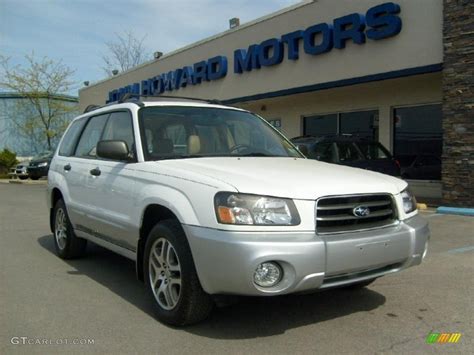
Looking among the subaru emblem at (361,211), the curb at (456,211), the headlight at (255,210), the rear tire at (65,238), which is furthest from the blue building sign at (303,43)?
the subaru emblem at (361,211)

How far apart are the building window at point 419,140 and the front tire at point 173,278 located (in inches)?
418

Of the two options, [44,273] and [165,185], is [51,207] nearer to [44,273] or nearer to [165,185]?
[44,273]

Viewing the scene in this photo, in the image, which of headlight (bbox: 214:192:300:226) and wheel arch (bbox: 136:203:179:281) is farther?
wheel arch (bbox: 136:203:179:281)

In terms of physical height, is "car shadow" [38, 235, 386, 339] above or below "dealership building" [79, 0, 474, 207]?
below

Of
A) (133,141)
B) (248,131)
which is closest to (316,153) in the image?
(248,131)

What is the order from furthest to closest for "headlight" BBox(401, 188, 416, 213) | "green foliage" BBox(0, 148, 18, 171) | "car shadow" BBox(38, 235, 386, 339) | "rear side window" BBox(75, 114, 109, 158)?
1. "green foliage" BBox(0, 148, 18, 171)
2. "rear side window" BBox(75, 114, 109, 158)
3. "headlight" BBox(401, 188, 416, 213)
4. "car shadow" BBox(38, 235, 386, 339)

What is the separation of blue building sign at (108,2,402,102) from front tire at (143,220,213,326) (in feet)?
28.2

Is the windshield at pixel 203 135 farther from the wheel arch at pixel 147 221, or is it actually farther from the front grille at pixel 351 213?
the front grille at pixel 351 213

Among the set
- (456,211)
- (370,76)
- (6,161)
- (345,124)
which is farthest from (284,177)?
(6,161)

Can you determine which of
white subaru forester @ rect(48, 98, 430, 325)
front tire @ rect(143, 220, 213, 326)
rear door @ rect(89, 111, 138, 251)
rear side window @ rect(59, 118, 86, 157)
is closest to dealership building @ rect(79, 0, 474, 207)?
white subaru forester @ rect(48, 98, 430, 325)

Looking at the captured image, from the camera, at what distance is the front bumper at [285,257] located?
10.9ft

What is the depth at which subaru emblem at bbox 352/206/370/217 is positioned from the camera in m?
3.66

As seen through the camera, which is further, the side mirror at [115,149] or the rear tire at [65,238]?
the rear tire at [65,238]

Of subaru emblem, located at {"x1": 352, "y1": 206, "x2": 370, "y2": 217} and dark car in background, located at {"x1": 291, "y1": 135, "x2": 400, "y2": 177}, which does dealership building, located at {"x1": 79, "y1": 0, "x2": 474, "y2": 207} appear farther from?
subaru emblem, located at {"x1": 352, "y1": 206, "x2": 370, "y2": 217}
